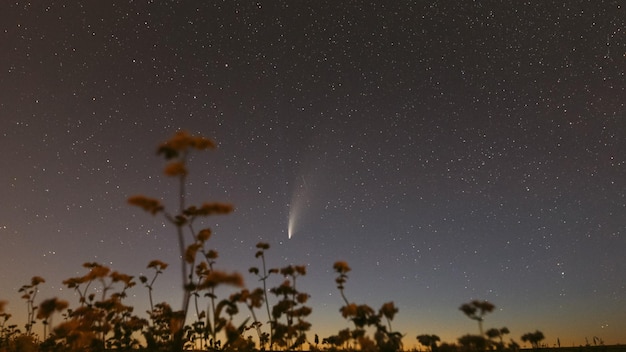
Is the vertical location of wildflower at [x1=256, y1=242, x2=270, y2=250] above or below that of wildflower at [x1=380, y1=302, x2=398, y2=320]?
above

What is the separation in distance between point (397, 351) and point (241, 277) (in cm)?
440

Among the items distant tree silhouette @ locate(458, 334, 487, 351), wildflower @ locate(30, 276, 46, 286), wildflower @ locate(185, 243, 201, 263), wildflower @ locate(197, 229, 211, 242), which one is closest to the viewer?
→ distant tree silhouette @ locate(458, 334, 487, 351)

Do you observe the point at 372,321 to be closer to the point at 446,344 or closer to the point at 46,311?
the point at 446,344

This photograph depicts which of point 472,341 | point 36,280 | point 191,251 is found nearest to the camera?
point 472,341

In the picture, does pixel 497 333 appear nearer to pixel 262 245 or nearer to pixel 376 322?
pixel 376 322

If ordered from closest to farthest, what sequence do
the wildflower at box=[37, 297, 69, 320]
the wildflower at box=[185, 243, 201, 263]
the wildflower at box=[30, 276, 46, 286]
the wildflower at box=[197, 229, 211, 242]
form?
the wildflower at box=[37, 297, 69, 320] → the wildflower at box=[185, 243, 201, 263] → the wildflower at box=[197, 229, 211, 242] → the wildflower at box=[30, 276, 46, 286]

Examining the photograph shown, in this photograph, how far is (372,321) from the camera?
32.7 ft

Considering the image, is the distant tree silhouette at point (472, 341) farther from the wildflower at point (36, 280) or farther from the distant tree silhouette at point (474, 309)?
the wildflower at point (36, 280)

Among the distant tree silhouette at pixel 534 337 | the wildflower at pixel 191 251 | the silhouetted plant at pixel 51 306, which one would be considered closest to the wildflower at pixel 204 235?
the wildflower at pixel 191 251

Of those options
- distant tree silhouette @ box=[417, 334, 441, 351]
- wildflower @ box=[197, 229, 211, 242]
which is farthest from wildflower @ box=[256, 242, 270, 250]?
distant tree silhouette @ box=[417, 334, 441, 351]

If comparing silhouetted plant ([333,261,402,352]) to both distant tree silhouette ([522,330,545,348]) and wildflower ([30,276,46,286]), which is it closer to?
distant tree silhouette ([522,330,545,348])

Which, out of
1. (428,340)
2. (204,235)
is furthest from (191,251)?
(428,340)

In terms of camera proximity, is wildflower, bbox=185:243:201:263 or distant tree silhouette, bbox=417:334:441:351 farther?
wildflower, bbox=185:243:201:263

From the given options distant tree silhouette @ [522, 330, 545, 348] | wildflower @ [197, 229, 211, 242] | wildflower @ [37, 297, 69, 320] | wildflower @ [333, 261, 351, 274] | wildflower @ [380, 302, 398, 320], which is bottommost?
distant tree silhouette @ [522, 330, 545, 348]
